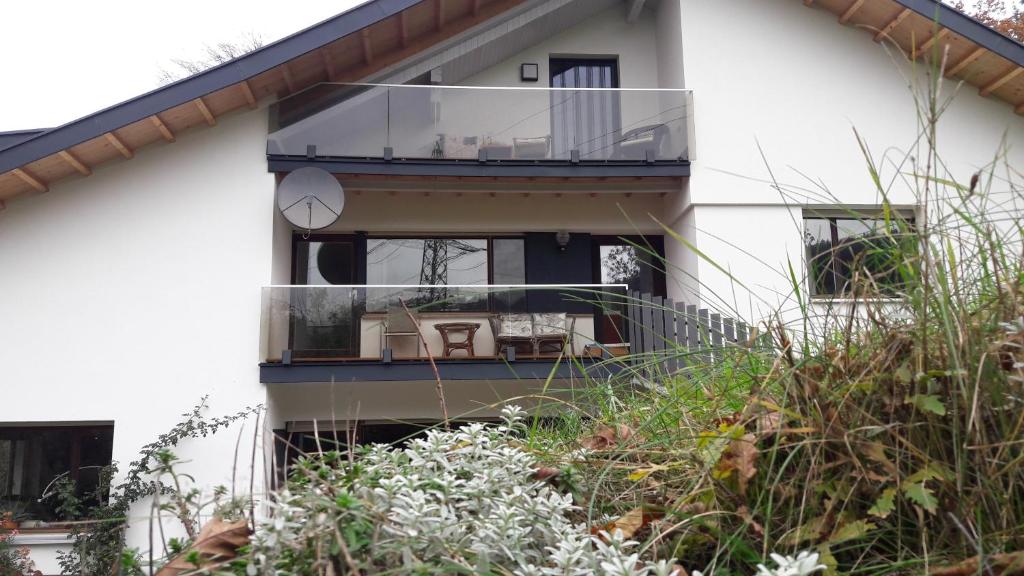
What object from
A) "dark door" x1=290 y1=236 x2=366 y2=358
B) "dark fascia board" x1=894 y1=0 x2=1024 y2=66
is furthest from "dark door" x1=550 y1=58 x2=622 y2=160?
"dark fascia board" x1=894 y1=0 x2=1024 y2=66

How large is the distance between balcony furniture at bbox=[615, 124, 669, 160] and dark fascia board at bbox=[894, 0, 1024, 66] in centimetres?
367

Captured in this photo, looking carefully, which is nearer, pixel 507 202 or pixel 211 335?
pixel 211 335

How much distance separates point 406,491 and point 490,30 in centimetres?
1264

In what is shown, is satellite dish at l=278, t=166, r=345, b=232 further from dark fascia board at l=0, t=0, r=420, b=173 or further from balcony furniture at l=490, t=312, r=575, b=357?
balcony furniture at l=490, t=312, r=575, b=357

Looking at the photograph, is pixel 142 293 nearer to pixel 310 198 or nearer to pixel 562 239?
pixel 310 198

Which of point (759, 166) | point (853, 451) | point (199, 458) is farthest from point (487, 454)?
point (759, 166)

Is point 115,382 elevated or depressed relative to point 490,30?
depressed

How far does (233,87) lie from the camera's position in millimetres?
11398

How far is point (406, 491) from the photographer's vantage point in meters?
1.47

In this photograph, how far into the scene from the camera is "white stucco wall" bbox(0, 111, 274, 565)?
1116 centimetres

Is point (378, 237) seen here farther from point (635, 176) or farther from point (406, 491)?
point (406, 491)

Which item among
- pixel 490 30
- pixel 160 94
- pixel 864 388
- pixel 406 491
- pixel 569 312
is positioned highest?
pixel 490 30

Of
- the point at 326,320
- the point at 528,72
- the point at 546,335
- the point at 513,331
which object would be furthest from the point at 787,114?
the point at 326,320

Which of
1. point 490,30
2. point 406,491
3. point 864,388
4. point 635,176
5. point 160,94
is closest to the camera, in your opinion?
point 406,491
